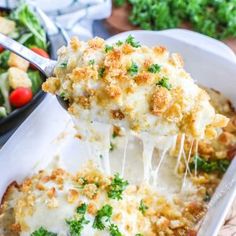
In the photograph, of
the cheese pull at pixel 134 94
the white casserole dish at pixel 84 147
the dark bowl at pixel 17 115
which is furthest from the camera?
the dark bowl at pixel 17 115

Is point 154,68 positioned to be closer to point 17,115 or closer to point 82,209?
point 82,209

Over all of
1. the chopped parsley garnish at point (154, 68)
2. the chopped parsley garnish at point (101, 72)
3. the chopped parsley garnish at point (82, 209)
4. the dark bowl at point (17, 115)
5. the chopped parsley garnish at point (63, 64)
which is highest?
the chopped parsley garnish at point (154, 68)

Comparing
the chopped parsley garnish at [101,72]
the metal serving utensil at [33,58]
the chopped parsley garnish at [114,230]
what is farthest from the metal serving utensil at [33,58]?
the chopped parsley garnish at [114,230]

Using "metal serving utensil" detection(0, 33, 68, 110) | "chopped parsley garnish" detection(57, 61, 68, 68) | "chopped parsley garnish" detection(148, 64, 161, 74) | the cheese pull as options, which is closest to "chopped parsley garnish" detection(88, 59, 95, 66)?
the cheese pull

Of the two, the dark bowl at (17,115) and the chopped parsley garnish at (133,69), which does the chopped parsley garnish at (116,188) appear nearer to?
the chopped parsley garnish at (133,69)

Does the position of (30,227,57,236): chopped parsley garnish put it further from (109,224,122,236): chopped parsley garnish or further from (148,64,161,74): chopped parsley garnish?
(148,64,161,74): chopped parsley garnish

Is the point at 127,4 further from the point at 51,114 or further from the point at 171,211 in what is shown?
the point at 171,211
